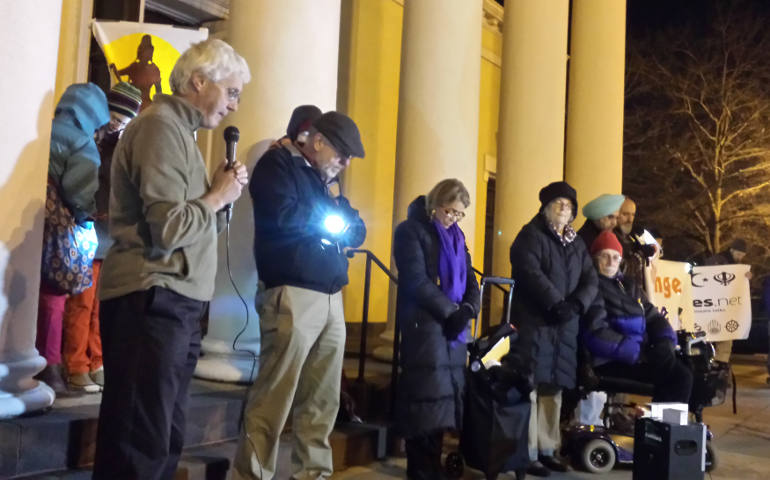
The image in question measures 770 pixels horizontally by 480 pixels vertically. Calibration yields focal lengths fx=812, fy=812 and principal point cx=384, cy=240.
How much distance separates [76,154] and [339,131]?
52.4 inches

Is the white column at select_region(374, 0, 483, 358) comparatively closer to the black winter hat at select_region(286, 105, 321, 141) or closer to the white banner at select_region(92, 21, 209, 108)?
the white banner at select_region(92, 21, 209, 108)

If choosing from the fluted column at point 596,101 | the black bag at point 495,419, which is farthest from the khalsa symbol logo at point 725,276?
the black bag at point 495,419

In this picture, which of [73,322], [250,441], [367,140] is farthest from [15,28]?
[367,140]

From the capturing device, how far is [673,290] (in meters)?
7.95

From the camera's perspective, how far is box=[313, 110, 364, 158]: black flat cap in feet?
13.2

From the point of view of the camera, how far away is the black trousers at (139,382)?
109 inches

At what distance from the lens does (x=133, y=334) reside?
2.80 metres

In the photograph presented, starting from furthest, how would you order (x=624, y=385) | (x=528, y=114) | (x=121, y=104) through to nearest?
(x=528, y=114)
(x=624, y=385)
(x=121, y=104)

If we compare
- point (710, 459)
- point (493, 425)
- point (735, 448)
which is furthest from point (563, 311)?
point (735, 448)

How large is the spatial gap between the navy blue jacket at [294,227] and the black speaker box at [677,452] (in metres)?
2.01

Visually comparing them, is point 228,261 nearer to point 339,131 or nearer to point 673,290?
point 339,131

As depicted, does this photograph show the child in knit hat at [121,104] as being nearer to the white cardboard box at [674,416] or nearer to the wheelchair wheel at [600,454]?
the white cardboard box at [674,416]

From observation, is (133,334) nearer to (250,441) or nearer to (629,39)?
(250,441)

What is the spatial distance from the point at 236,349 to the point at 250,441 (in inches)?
48.7
